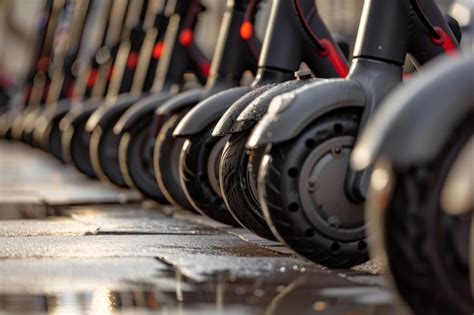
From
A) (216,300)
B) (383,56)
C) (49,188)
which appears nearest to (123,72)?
(49,188)

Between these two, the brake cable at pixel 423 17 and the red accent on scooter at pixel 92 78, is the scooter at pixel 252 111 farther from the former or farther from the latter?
the red accent on scooter at pixel 92 78

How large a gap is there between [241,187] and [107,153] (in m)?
3.88

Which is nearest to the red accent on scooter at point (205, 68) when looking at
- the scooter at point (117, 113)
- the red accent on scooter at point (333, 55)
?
the scooter at point (117, 113)

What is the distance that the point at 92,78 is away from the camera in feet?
45.3

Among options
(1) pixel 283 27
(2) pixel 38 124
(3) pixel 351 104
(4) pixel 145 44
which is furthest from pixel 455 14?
(2) pixel 38 124

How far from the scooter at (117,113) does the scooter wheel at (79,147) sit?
1051 mm

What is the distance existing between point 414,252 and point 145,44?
7281 mm

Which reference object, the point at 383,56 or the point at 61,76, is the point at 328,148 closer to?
the point at 383,56

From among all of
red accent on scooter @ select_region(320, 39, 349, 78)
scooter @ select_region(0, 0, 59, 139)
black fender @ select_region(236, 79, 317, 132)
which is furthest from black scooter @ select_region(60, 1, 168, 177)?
scooter @ select_region(0, 0, 59, 139)

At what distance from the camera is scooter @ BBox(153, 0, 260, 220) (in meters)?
6.75

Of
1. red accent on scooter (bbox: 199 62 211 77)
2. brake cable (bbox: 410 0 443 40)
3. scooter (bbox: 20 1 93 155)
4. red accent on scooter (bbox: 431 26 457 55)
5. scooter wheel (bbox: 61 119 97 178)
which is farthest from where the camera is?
scooter (bbox: 20 1 93 155)

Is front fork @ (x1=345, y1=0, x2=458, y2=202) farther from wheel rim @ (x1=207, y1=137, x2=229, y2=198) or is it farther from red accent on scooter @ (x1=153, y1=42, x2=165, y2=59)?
red accent on scooter @ (x1=153, y1=42, x2=165, y2=59)

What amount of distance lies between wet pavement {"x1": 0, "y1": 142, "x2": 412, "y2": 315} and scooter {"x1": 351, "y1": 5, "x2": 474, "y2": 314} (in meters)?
0.50

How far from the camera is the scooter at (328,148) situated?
4.45m
